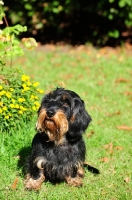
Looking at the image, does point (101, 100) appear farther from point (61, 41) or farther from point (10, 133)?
Answer: point (61, 41)

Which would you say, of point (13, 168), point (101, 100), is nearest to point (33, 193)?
point (13, 168)

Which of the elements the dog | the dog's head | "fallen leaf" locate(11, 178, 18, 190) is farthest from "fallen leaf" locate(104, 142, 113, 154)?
"fallen leaf" locate(11, 178, 18, 190)

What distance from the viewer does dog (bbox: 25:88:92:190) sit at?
449 centimetres

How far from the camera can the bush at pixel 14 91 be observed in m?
5.50

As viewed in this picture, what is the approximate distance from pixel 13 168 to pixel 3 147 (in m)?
0.37

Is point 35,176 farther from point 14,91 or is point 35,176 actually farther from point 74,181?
point 14,91

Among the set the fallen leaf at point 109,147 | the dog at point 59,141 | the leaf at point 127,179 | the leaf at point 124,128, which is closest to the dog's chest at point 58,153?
the dog at point 59,141

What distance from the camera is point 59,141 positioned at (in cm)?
478

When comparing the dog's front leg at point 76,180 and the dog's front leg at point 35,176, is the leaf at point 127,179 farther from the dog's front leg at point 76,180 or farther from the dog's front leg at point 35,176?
the dog's front leg at point 35,176

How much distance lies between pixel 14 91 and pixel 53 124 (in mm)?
1464

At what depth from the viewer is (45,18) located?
37.3 feet

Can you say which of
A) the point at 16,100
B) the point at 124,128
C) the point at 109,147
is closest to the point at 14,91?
the point at 16,100

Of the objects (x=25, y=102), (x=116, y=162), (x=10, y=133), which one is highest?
(x=25, y=102)

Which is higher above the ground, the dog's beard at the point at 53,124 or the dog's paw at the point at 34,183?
the dog's beard at the point at 53,124
